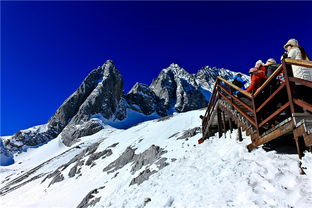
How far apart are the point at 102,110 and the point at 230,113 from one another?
114897 millimetres

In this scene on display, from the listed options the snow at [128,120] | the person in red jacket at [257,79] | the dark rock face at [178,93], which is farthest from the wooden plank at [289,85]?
the dark rock face at [178,93]

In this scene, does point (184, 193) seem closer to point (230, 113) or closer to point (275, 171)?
point (275, 171)

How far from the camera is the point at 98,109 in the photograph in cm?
11788

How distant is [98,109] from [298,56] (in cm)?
11864

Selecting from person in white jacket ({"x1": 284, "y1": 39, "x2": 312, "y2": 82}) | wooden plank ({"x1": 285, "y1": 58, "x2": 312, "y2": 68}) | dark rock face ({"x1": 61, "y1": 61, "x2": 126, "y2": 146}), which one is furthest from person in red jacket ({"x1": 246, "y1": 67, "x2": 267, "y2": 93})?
dark rock face ({"x1": 61, "y1": 61, "x2": 126, "y2": 146})

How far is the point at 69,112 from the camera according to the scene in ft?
411

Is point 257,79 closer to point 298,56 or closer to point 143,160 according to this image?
point 298,56

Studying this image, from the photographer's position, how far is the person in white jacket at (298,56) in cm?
485

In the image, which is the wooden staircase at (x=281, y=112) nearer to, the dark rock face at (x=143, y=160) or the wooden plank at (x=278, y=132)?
the wooden plank at (x=278, y=132)

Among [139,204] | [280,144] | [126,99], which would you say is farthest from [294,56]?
[126,99]

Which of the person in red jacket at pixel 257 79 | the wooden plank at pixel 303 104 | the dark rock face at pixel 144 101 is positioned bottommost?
the wooden plank at pixel 303 104

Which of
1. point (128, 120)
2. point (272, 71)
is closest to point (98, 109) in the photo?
point (128, 120)

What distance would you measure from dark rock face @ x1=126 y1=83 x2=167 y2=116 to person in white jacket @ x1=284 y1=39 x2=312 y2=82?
138m

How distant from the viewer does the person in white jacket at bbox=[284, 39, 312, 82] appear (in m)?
4.85
